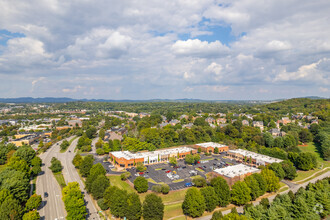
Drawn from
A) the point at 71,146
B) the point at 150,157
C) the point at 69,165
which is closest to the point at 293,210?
the point at 150,157

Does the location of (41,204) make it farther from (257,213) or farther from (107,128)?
(107,128)

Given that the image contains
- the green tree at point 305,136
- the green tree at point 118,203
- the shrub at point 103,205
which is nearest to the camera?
the green tree at point 118,203

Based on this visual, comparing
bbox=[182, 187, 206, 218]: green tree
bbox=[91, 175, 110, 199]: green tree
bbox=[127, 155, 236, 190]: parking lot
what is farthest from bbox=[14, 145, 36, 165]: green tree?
bbox=[182, 187, 206, 218]: green tree

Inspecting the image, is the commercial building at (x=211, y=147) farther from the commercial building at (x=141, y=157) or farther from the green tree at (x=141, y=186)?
the green tree at (x=141, y=186)

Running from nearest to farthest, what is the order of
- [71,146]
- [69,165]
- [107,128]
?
[69,165] < [71,146] < [107,128]

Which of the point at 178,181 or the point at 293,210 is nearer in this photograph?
the point at 293,210

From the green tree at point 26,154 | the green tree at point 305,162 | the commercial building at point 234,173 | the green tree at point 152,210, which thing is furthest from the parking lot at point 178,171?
the green tree at point 26,154
